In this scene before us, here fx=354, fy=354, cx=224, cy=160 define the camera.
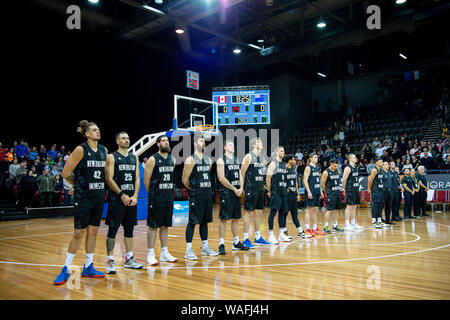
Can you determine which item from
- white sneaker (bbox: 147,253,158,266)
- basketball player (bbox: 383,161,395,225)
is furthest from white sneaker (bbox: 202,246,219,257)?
basketball player (bbox: 383,161,395,225)

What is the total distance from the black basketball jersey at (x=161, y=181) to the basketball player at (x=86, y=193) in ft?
2.81

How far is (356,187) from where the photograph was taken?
9.29 m

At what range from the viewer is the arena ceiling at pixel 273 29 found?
50.6 ft

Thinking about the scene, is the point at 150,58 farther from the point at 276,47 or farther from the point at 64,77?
the point at 276,47

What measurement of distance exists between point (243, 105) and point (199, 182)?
12.8 meters

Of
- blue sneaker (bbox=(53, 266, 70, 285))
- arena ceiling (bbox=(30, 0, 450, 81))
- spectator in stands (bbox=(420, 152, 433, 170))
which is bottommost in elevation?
blue sneaker (bbox=(53, 266, 70, 285))

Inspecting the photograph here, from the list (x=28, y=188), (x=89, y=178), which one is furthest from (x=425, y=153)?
(x=28, y=188)

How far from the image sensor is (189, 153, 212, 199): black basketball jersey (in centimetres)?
559

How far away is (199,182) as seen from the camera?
5602mm

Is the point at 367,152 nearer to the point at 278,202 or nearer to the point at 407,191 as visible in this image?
the point at 407,191

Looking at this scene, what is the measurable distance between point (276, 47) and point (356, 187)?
38.9 ft

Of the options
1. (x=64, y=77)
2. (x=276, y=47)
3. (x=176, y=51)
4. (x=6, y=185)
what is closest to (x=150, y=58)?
(x=176, y=51)

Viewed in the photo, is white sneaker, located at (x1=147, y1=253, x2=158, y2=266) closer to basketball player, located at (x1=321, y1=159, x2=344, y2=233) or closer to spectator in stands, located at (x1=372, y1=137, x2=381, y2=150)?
basketball player, located at (x1=321, y1=159, x2=344, y2=233)

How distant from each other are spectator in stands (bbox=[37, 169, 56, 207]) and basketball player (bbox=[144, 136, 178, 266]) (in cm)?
972
